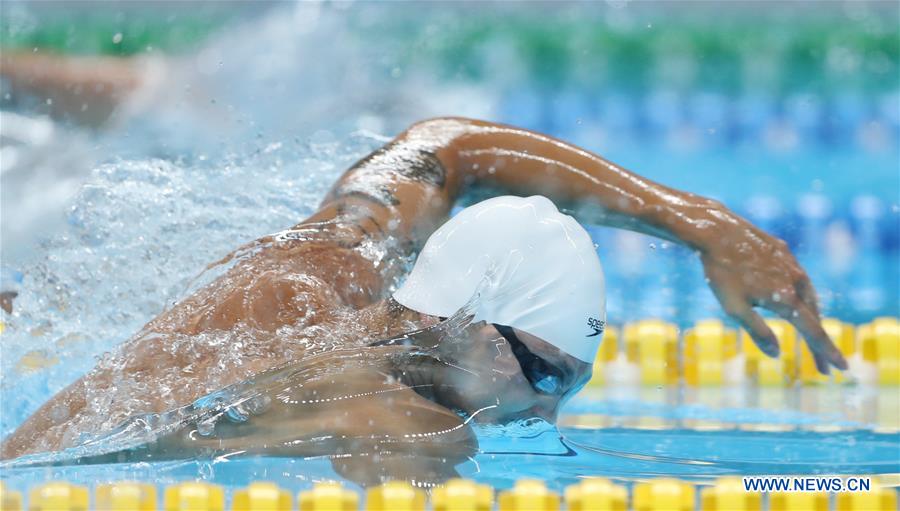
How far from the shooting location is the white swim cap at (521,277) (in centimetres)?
162

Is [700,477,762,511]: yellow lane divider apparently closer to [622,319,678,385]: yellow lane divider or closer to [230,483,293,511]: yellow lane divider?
[230,483,293,511]: yellow lane divider

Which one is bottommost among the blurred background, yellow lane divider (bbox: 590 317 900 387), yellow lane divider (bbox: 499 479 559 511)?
yellow lane divider (bbox: 499 479 559 511)

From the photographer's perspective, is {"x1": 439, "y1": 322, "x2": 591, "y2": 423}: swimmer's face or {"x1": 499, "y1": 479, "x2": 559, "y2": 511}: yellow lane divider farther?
{"x1": 499, "y1": 479, "x2": 559, "y2": 511}: yellow lane divider

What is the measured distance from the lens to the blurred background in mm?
4637

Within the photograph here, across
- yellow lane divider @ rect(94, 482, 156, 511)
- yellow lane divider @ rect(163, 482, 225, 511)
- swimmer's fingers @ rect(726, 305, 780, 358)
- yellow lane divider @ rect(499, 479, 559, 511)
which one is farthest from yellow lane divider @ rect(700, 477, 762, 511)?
yellow lane divider @ rect(94, 482, 156, 511)

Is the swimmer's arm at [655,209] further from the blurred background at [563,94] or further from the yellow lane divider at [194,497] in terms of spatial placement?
the blurred background at [563,94]

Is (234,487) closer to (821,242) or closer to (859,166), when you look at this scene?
(821,242)

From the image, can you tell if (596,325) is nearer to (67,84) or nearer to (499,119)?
(499,119)

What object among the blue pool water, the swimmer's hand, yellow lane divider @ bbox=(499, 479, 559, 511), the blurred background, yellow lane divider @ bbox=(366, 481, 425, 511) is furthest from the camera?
the blurred background

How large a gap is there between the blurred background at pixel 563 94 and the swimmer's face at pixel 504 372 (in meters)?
2.01

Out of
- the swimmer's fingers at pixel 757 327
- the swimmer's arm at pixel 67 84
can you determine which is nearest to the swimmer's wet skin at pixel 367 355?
the swimmer's fingers at pixel 757 327

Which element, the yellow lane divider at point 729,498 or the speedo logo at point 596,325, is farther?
the yellow lane divider at point 729,498

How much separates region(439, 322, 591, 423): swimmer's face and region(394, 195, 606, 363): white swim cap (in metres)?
0.02

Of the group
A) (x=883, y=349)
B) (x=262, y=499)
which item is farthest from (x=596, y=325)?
(x=883, y=349)
